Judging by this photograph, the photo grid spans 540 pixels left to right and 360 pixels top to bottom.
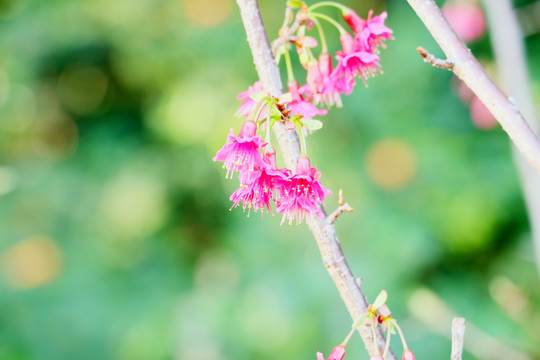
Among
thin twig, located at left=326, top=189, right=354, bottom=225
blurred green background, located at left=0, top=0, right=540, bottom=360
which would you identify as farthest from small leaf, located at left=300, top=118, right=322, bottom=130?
blurred green background, located at left=0, top=0, right=540, bottom=360

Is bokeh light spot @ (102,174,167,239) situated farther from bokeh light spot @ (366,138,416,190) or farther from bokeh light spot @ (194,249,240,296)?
bokeh light spot @ (366,138,416,190)

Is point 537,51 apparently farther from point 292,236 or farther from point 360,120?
point 292,236

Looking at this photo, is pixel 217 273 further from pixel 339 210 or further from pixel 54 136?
pixel 339 210

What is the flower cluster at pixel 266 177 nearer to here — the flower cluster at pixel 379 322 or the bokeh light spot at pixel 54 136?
the flower cluster at pixel 379 322

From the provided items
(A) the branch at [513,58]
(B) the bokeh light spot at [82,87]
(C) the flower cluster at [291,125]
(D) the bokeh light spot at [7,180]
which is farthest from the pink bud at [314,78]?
(B) the bokeh light spot at [82,87]

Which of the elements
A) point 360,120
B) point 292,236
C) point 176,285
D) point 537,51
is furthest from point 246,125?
point 537,51
